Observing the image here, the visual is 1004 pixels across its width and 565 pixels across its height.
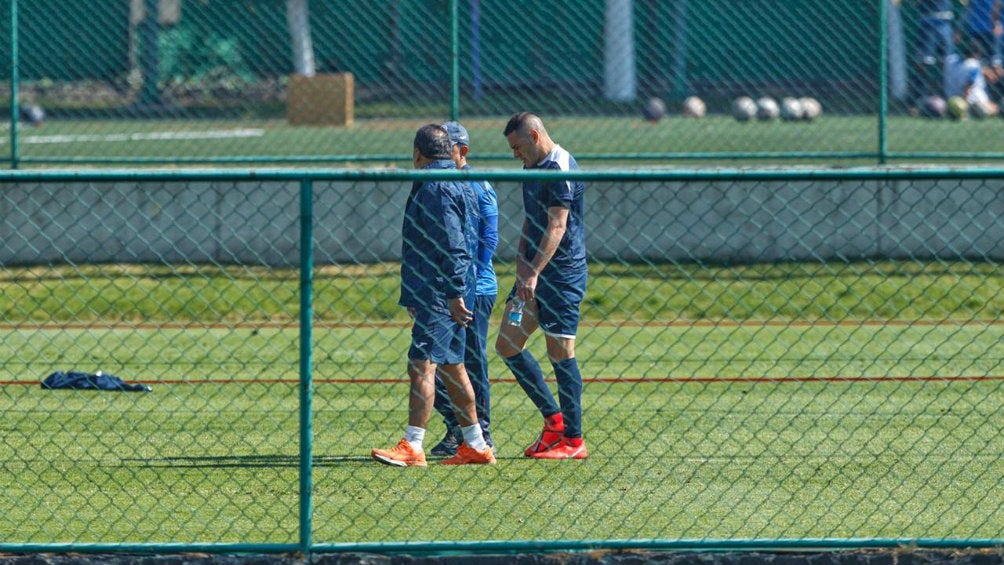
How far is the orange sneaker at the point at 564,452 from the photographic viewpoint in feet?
Answer: 25.5

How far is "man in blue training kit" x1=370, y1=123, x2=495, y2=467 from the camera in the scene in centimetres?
724

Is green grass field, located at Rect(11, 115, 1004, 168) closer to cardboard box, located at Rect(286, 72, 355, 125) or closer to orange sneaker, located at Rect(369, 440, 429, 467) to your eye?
cardboard box, located at Rect(286, 72, 355, 125)

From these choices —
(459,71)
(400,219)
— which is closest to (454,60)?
(459,71)

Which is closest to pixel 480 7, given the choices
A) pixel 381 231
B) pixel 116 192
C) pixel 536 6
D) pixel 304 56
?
pixel 536 6

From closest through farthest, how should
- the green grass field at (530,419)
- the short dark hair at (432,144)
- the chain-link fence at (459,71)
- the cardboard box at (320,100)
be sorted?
the green grass field at (530,419) < the short dark hair at (432,144) < the chain-link fence at (459,71) < the cardboard box at (320,100)

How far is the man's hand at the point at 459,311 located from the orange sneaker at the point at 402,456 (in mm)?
716

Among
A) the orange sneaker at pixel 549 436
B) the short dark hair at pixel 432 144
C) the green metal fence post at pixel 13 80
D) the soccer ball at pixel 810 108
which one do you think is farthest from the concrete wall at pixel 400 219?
the short dark hair at pixel 432 144

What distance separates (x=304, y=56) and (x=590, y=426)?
8.48 m

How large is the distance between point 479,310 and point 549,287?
15.2 inches

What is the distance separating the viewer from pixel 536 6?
14852mm

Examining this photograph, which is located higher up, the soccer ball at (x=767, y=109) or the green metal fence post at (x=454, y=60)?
the green metal fence post at (x=454, y=60)

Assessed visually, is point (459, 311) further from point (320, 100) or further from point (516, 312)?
point (320, 100)

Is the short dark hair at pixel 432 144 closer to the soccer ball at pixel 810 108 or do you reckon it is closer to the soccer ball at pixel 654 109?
the soccer ball at pixel 654 109

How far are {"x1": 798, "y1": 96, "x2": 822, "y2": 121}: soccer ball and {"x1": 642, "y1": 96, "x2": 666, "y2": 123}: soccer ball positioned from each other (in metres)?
1.65
